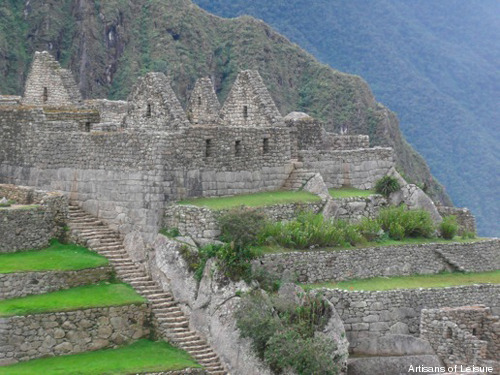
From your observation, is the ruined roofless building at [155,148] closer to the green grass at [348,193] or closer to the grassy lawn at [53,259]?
the green grass at [348,193]

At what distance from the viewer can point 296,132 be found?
134ft

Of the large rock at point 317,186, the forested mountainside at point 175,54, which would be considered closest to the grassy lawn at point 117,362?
the large rock at point 317,186

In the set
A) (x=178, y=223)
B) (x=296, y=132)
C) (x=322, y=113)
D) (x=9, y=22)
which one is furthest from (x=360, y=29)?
(x=178, y=223)

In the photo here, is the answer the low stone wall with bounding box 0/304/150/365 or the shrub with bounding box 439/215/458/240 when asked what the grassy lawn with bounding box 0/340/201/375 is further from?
the shrub with bounding box 439/215/458/240

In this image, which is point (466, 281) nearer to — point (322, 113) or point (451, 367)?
point (451, 367)

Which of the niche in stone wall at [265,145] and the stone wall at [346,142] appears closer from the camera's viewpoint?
the niche in stone wall at [265,145]

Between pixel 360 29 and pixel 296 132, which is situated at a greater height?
pixel 360 29

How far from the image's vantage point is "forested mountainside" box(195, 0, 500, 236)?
96425 millimetres

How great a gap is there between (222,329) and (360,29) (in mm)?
84016

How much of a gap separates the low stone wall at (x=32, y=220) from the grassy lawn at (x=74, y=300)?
2.27 metres

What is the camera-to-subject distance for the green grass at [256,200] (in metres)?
34.8

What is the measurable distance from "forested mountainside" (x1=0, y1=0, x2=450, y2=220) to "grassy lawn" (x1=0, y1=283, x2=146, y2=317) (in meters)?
91.5

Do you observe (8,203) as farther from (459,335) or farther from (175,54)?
(175,54)

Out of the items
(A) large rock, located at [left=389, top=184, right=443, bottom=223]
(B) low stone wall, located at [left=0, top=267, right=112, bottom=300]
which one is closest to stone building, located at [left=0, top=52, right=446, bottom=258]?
(A) large rock, located at [left=389, top=184, right=443, bottom=223]
